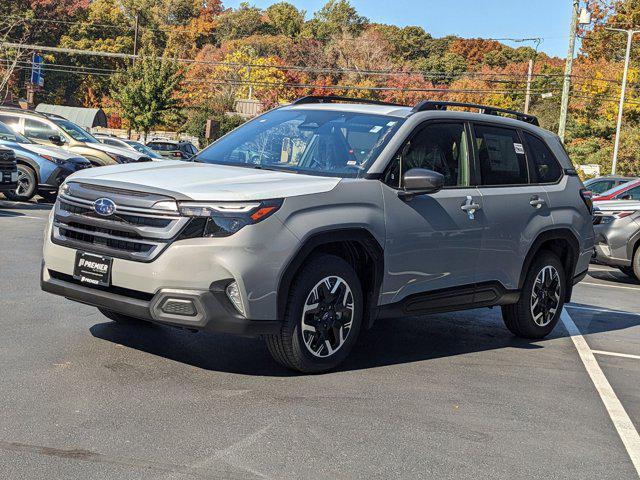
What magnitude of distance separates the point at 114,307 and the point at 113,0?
92.7 m

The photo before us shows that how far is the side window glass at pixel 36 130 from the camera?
20.8 meters

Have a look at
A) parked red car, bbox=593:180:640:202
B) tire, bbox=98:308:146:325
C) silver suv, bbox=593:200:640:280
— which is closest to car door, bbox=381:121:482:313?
tire, bbox=98:308:146:325

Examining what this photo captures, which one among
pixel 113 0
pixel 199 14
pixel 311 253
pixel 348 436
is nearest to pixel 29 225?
pixel 311 253

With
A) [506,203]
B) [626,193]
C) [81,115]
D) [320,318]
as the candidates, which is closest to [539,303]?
[506,203]

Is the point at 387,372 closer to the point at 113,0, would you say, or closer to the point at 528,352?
the point at 528,352

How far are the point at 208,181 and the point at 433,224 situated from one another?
1.80 metres

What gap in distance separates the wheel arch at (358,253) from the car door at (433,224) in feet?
0.33

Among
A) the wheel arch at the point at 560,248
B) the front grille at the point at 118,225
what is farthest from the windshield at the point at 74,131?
the front grille at the point at 118,225

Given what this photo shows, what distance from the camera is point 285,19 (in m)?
117

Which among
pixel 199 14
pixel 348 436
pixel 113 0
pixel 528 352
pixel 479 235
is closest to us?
pixel 348 436

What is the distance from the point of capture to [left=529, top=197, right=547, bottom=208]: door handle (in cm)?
772

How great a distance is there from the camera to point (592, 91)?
6166cm

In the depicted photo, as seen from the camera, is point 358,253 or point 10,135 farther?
point 10,135

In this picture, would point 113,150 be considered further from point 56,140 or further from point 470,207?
point 470,207
